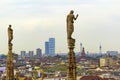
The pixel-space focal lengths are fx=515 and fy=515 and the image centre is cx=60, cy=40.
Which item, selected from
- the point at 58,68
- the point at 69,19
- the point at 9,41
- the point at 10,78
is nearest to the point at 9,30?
the point at 9,41

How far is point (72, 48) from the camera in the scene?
45.5 feet

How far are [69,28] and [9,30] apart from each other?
18.0 feet

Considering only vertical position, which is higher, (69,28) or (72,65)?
(69,28)

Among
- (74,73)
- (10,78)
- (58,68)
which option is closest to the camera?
(74,73)

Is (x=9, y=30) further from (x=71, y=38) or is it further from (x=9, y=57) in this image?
(x=71, y=38)

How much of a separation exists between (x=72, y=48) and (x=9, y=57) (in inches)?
199

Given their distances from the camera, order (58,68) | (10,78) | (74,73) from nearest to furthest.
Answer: (74,73)
(10,78)
(58,68)

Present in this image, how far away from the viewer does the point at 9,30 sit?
757 inches

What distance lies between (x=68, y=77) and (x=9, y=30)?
601 cm

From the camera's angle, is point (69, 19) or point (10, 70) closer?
point (69, 19)

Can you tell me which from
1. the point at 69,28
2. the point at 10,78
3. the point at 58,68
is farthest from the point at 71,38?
Answer: the point at 58,68

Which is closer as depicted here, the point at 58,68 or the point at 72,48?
the point at 72,48

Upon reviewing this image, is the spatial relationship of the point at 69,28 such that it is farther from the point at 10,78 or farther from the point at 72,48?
the point at 10,78

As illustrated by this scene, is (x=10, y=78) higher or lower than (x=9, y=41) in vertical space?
lower
